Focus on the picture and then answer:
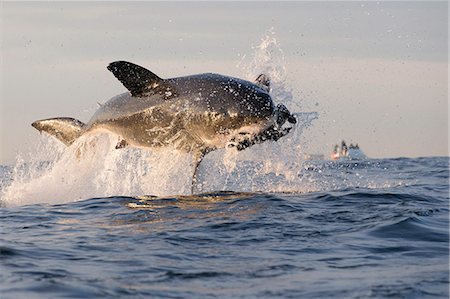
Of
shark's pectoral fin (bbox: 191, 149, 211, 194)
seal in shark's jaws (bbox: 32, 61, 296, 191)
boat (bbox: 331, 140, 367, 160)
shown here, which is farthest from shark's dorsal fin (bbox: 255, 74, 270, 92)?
boat (bbox: 331, 140, 367, 160)

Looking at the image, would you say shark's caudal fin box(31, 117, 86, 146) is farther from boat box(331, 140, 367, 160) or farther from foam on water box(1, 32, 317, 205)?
boat box(331, 140, 367, 160)

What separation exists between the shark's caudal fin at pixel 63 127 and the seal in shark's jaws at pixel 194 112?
1.73 metres

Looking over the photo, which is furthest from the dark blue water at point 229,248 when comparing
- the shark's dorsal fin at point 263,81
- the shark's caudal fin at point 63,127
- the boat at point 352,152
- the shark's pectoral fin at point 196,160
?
the boat at point 352,152

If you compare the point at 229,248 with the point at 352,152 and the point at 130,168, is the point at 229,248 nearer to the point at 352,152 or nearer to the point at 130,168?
the point at 130,168

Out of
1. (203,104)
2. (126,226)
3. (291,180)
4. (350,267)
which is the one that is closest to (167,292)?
(350,267)

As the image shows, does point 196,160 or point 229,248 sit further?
point 196,160

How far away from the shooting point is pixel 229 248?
9.18 metres

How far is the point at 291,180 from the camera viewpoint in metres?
21.6

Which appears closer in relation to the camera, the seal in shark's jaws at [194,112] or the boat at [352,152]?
the seal in shark's jaws at [194,112]

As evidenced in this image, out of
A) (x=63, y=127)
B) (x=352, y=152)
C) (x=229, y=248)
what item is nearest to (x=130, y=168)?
(x=63, y=127)

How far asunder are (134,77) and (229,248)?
224 inches

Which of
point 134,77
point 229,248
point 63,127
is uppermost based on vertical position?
point 134,77

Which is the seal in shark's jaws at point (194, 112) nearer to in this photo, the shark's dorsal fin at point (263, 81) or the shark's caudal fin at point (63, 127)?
the shark's dorsal fin at point (263, 81)

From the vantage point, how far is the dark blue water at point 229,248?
7211 mm
